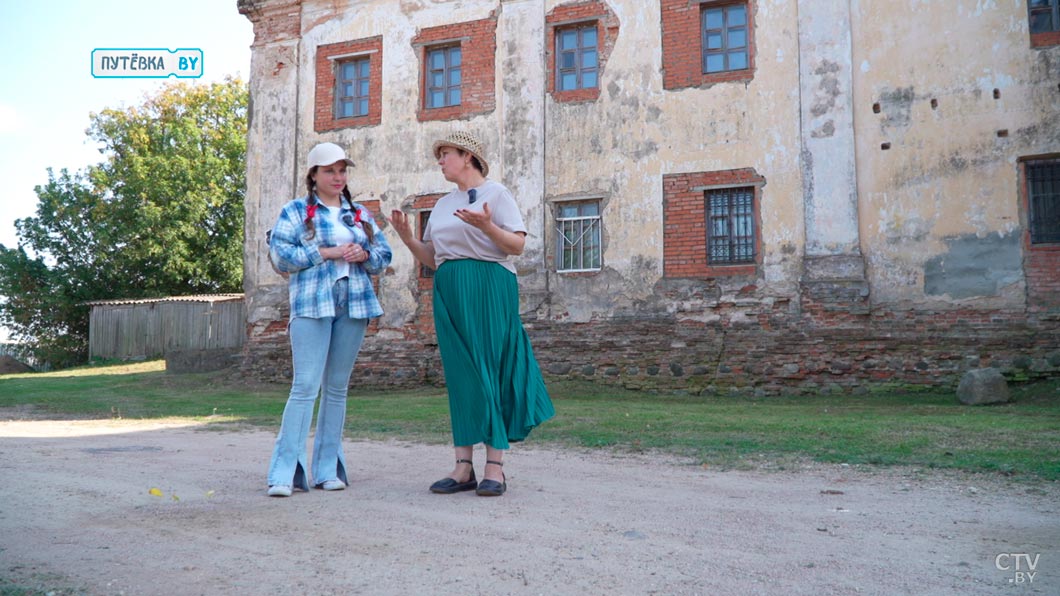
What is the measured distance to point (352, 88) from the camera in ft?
58.0

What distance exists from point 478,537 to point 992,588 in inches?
71.6

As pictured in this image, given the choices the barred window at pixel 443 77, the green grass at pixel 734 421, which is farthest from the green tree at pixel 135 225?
the barred window at pixel 443 77

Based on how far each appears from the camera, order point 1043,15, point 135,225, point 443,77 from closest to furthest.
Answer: point 1043,15 < point 443,77 < point 135,225

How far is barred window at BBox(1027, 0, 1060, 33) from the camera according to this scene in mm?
12875

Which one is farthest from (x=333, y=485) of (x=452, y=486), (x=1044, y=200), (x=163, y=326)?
(x=163, y=326)

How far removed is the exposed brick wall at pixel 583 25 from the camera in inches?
603

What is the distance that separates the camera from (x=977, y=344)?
501 inches

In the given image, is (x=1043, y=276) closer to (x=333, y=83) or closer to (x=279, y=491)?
(x=279, y=491)

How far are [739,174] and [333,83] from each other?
28.8 feet

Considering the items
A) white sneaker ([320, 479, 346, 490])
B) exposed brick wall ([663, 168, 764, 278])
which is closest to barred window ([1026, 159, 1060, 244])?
exposed brick wall ([663, 168, 764, 278])

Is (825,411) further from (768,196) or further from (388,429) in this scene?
(388,429)

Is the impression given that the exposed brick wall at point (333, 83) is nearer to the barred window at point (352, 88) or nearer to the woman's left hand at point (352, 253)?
the barred window at point (352, 88)

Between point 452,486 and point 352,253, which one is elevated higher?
point 352,253

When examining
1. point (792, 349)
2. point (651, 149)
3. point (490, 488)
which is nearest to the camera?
point (490, 488)
